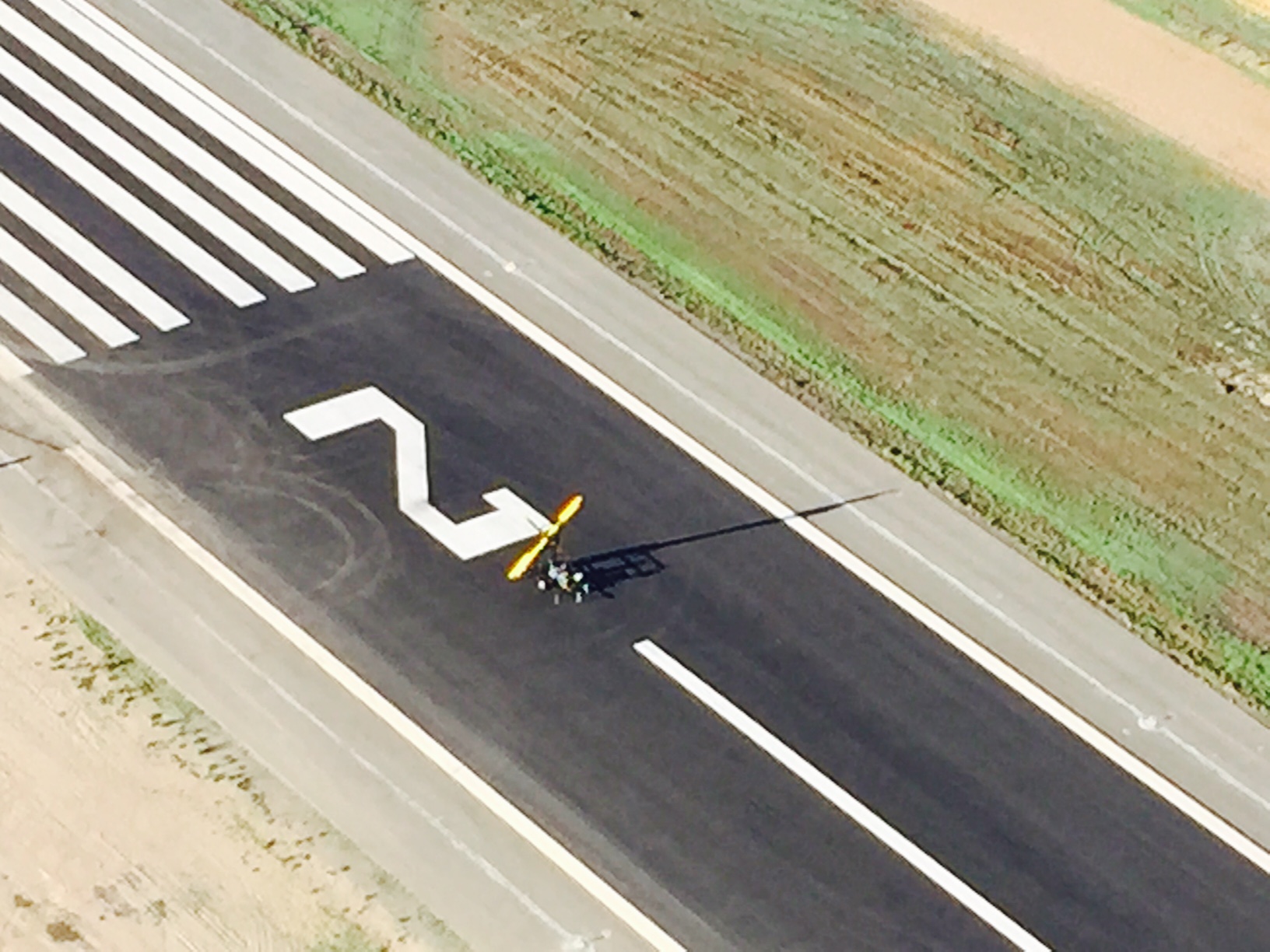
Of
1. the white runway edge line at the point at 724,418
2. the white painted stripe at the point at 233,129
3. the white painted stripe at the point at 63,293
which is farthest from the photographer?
the white painted stripe at the point at 233,129

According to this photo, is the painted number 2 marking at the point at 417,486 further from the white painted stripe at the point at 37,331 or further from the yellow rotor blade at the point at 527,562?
the white painted stripe at the point at 37,331

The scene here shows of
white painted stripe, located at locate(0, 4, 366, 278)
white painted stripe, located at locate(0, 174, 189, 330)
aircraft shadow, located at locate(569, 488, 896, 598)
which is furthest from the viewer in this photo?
white painted stripe, located at locate(0, 4, 366, 278)

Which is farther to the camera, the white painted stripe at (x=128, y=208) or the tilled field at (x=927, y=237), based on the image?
the white painted stripe at (x=128, y=208)

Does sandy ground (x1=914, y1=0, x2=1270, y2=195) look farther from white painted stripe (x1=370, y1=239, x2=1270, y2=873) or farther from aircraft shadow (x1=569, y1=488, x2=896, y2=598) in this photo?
aircraft shadow (x1=569, y1=488, x2=896, y2=598)

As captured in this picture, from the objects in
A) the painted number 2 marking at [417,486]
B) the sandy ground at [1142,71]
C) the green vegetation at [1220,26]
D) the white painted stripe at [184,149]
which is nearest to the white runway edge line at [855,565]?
the white painted stripe at [184,149]

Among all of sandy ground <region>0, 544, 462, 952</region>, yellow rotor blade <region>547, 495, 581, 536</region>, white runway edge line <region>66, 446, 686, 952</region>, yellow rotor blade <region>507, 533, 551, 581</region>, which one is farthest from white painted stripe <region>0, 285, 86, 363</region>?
yellow rotor blade <region>547, 495, 581, 536</region>

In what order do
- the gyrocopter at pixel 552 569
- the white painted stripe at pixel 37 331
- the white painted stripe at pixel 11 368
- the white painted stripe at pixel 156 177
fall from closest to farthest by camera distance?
the gyrocopter at pixel 552 569 < the white painted stripe at pixel 11 368 < the white painted stripe at pixel 37 331 < the white painted stripe at pixel 156 177
